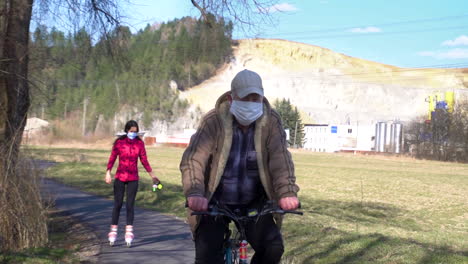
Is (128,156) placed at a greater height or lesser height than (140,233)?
greater

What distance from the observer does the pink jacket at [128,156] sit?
32.3ft

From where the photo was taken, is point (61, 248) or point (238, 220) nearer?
point (238, 220)

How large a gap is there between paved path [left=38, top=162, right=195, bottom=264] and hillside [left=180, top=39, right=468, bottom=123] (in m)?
109

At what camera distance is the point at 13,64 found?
9336 mm

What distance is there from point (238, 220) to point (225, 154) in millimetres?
433

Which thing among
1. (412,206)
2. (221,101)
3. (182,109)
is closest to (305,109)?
(182,109)

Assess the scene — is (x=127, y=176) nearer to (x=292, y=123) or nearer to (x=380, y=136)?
(x=380, y=136)

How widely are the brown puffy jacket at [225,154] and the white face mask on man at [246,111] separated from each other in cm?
8

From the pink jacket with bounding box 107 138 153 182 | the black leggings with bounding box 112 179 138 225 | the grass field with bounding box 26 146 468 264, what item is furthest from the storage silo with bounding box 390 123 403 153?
the black leggings with bounding box 112 179 138 225

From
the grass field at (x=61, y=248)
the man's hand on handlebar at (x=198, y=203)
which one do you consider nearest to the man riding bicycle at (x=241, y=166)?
the man's hand on handlebar at (x=198, y=203)

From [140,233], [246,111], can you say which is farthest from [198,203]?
[140,233]

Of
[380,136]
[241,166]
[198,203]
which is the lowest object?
[198,203]

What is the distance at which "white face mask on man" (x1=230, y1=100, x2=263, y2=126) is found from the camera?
4.24 m

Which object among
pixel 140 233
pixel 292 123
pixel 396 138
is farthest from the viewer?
pixel 292 123
